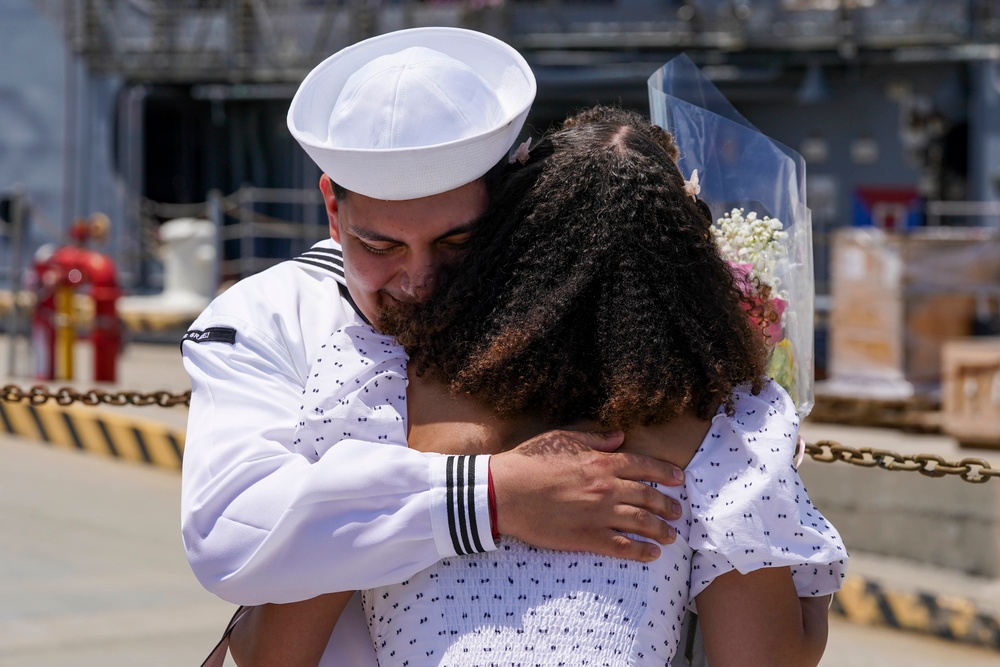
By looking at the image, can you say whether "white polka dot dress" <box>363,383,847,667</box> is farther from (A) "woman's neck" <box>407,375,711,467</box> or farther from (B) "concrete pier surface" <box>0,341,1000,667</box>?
(B) "concrete pier surface" <box>0,341,1000,667</box>

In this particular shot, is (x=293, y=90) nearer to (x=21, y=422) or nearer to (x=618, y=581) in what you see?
(x=21, y=422)

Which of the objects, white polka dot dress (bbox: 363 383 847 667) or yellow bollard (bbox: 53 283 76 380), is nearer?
white polka dot dress (bbox: 363 383 847 667)

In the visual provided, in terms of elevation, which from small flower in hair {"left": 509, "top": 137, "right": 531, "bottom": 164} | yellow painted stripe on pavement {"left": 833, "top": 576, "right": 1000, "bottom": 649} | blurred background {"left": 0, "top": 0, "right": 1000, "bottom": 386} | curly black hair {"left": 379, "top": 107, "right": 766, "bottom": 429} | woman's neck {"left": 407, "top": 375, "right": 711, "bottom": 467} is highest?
blurred background {"left": 0, "top": 0, "right": 1000, "bottom": 386}

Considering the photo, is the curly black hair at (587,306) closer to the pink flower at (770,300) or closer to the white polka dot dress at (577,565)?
the white polka dot dress at (577,565)

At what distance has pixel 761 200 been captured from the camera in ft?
7.02

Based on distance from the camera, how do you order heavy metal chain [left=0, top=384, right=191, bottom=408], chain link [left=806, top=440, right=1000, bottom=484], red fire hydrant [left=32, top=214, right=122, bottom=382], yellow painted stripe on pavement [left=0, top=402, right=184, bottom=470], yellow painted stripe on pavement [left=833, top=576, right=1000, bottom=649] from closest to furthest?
chain link [left=806, top=440, right=1000, bottom=484], heavy metal chain [left=0, top=384, right=191, bottom=408], yellow painted stripe on pavement [left=833, top=576, right=1000, bottom=649], yellow painted stripe on pavement [left=0, top=402, right=184, bottom=470], red fire hydrant [left=32, top=214, right=122, bottom=382]

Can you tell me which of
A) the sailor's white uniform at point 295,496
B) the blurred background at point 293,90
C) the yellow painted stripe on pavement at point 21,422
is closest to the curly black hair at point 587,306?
the sailor's white uniform at point 295,496

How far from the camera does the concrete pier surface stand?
536 cm

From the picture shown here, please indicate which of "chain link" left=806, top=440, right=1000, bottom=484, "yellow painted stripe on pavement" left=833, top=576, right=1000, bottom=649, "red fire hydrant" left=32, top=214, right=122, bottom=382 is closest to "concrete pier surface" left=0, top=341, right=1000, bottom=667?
"yellow painted stripe on pavement" left=833, top=576, right=1000, bottom=649

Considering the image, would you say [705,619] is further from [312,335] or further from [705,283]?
[312,335]

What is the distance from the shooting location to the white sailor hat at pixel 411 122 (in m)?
1.70

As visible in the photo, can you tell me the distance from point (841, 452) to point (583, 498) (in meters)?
1.40

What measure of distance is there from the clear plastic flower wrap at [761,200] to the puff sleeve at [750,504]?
1.19ft

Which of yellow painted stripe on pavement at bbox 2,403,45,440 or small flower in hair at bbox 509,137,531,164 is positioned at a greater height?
small flower in hair at bbox 509,137,531,164
